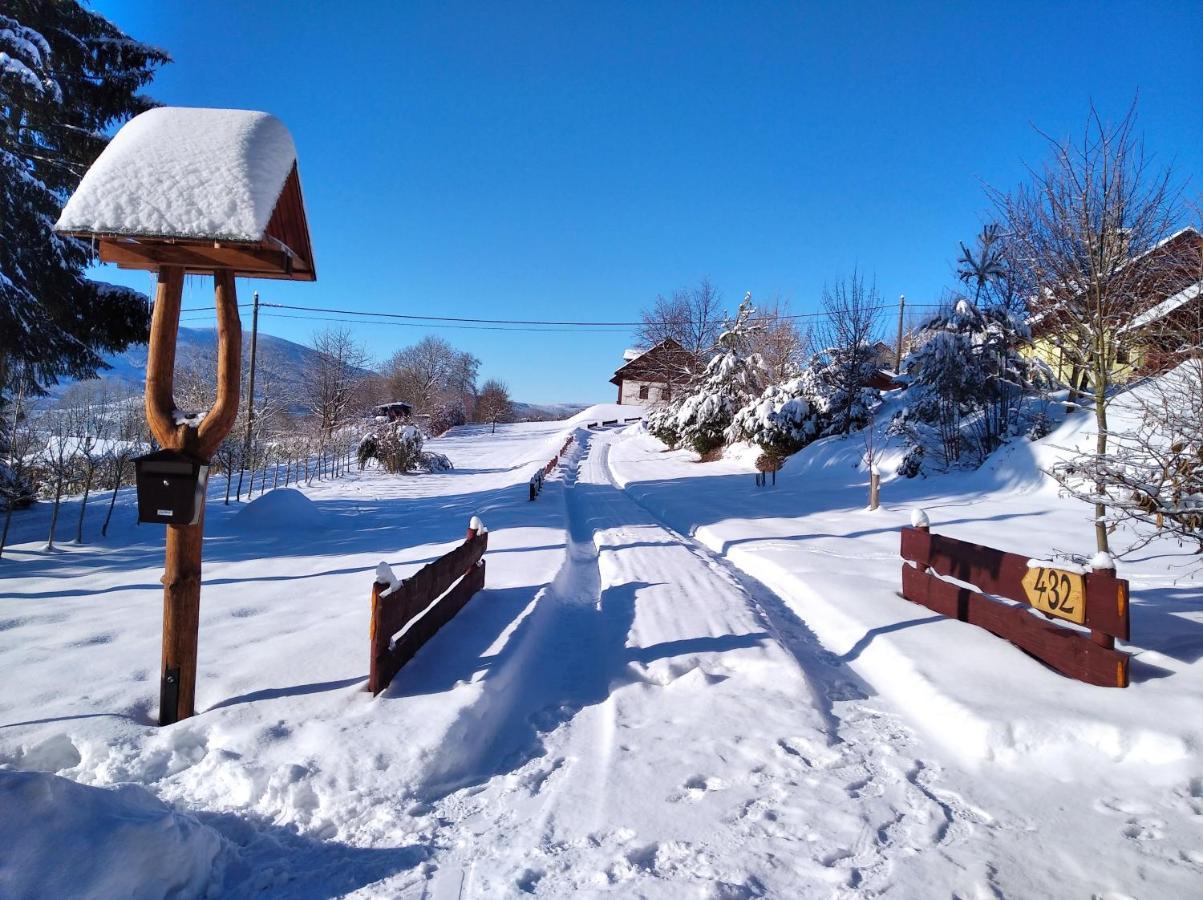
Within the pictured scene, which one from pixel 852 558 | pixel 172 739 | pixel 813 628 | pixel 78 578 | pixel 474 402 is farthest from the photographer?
pixel 474 402

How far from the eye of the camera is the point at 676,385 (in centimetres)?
3438

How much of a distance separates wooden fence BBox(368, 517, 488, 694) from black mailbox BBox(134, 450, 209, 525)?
1.23m

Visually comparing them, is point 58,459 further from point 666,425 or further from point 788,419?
point 666,425

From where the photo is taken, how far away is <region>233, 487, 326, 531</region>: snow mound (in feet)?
37.0

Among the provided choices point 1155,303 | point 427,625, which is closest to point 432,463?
point 427,625

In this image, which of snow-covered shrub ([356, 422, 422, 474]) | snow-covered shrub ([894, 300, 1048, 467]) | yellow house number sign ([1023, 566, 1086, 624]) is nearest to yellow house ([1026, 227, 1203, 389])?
yellow house number sign ([1023, 566, 1086, 624])

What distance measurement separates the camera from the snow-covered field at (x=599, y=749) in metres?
2.61

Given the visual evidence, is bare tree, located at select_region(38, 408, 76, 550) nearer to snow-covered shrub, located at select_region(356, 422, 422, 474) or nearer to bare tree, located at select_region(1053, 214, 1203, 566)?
snow-covered shrub, located at select_region(356, 422, 422, 474)

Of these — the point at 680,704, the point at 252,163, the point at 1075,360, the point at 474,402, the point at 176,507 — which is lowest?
the point at 680,704

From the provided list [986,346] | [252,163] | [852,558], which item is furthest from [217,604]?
[986,346]

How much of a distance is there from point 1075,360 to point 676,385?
2744 cm

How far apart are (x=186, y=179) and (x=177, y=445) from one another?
1.65m

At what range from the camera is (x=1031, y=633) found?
472 centimetres

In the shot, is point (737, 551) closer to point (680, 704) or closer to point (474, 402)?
point (680, 704)
